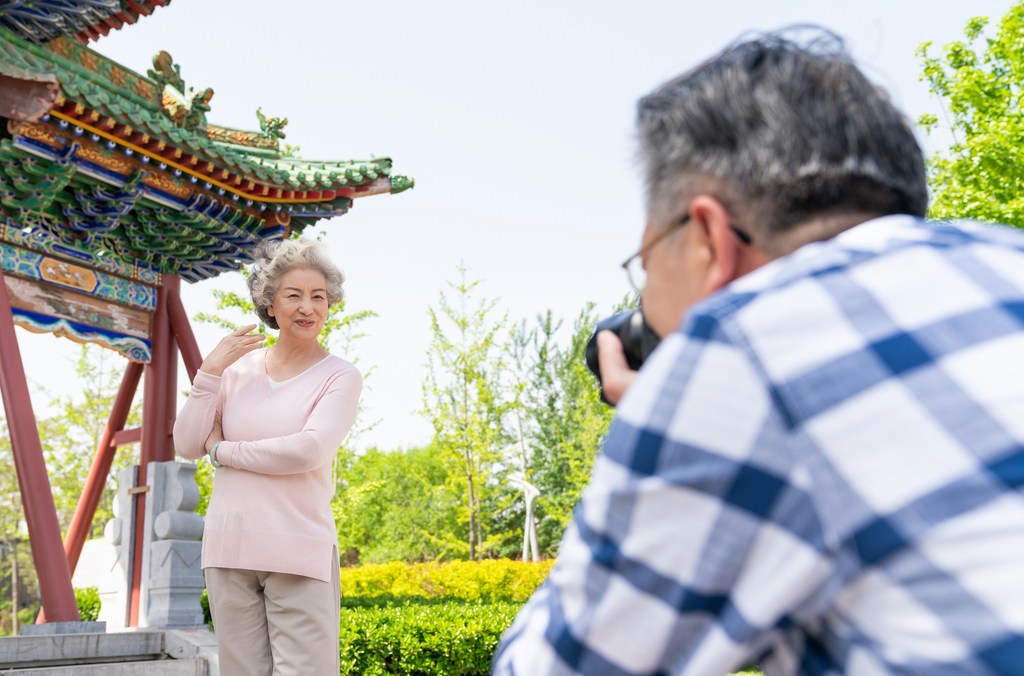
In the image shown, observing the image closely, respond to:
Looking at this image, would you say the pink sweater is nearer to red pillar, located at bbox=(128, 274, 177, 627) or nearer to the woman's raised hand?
the woman's raised hand

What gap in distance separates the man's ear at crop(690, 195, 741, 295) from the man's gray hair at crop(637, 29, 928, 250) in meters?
0.02

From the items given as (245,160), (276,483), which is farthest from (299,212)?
(276,483)

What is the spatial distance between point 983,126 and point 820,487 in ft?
42.0

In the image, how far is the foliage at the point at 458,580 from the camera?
1159cm

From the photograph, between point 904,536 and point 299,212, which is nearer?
point 904,536

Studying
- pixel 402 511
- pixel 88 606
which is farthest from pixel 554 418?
pixel 88 606

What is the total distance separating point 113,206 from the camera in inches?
239

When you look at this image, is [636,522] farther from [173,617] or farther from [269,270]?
[173,617]

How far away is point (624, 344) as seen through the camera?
3.15 ft

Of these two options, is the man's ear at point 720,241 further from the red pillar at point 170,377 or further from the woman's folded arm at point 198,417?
the red pillar at point 170,377

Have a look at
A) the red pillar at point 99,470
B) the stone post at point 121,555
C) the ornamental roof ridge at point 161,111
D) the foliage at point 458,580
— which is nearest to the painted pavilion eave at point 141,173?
the ornamental roof ridge at point 161,111

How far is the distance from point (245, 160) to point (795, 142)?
6.12 m

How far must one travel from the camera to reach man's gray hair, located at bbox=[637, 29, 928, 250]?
2.41 ft

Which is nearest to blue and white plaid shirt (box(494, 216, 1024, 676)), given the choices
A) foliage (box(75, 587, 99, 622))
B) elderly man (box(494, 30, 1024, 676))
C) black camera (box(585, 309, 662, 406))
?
Result: elderly man (box(494, 30, 1024, 676))
